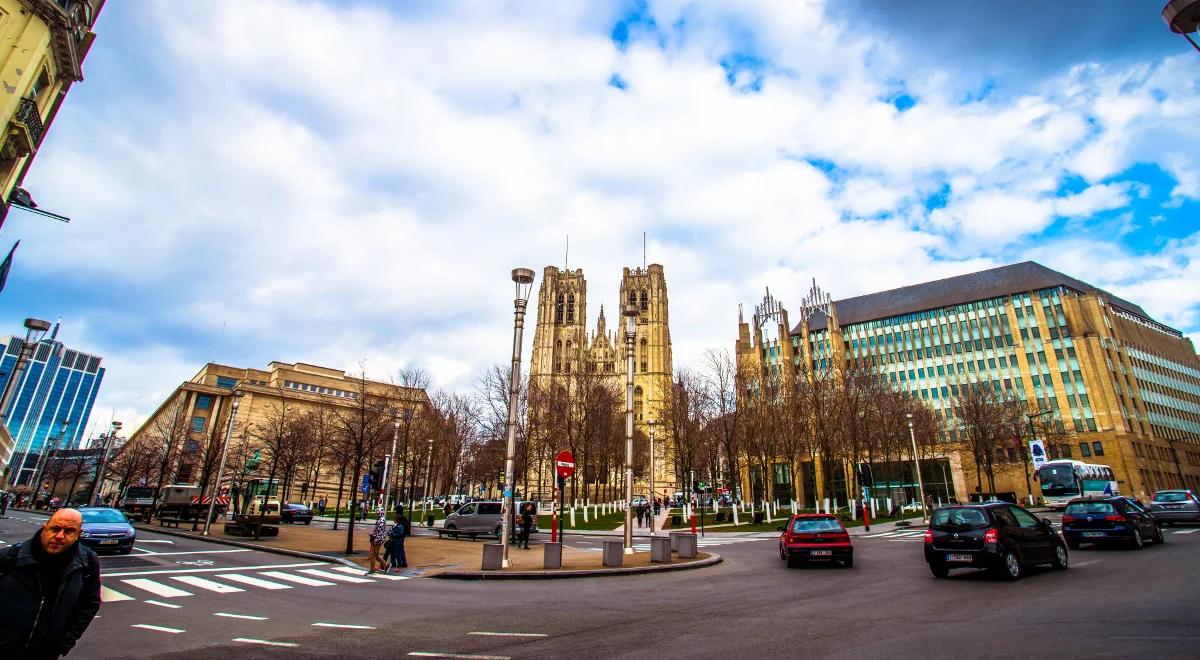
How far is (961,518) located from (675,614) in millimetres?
6816

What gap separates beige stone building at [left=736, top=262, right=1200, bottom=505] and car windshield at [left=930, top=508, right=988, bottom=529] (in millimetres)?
51332

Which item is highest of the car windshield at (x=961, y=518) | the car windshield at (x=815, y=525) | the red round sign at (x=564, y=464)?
the red round sign at (x=564, y=464)

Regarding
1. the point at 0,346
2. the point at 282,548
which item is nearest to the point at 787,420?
the point at 282,548

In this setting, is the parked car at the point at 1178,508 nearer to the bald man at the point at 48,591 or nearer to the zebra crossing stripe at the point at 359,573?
the zebra crossing stripe at the point at 359,573

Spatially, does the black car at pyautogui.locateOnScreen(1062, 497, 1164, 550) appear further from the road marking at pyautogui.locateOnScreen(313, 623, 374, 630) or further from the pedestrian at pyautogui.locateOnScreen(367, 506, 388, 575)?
the pedestrian at pyautogui.locateOnScreen(367, 506, 388, 575)

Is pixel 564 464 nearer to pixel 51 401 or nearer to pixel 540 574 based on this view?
pixel 540 574

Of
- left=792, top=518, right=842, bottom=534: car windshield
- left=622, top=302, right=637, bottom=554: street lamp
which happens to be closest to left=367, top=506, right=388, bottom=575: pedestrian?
left=622, top=302, right=637, bottom=554: street lamp

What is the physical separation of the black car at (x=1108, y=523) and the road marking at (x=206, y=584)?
70.2 ft

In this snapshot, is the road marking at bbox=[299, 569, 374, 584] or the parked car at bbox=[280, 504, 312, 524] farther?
the parked car at bbox=[280, 504, 312, 524]

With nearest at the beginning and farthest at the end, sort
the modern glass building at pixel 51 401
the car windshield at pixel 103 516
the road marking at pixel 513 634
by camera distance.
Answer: the road marking at pixel 513 634 → the car windshield at pixel 103 516 → the modern glass building at pixel 51 401

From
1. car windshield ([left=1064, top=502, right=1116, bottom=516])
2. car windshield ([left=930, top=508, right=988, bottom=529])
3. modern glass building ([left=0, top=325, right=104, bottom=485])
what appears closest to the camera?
car windshield ([left=930, top=508, right=988, bottom=529])

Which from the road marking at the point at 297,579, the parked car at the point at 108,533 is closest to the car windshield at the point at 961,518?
the road marking at the point at 297,579

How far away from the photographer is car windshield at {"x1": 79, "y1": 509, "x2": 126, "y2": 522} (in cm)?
1769

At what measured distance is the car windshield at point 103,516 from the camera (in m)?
17.7
